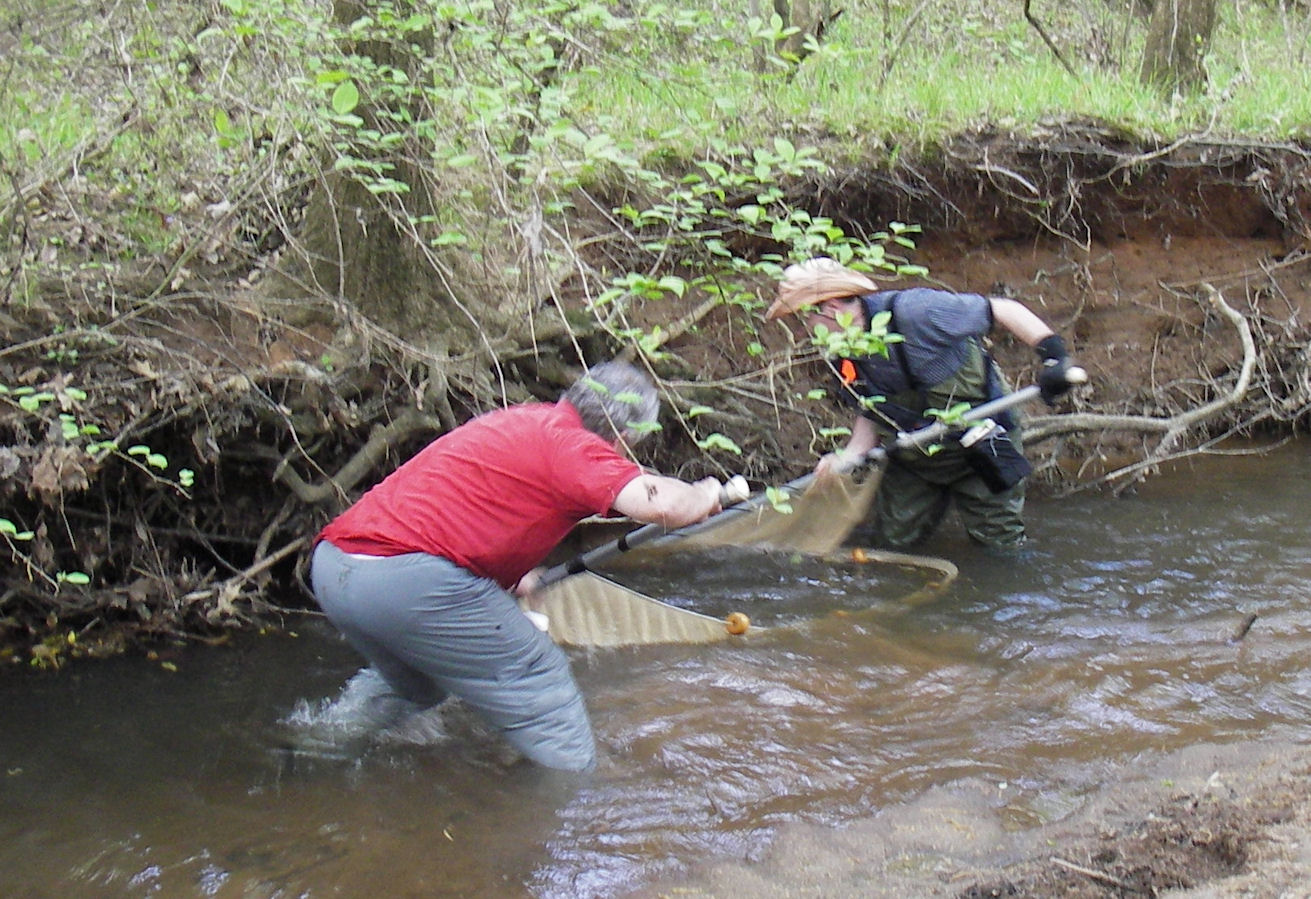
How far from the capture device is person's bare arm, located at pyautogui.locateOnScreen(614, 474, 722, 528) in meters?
3.34

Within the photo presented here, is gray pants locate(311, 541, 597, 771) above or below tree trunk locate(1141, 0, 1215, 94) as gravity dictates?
below

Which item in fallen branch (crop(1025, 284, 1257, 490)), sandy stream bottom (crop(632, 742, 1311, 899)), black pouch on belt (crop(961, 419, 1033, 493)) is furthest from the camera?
fallen branch (crop(1025, 284, 1257, 490))

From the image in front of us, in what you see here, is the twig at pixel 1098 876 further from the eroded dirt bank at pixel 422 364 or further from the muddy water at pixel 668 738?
the eroded dirt bank at pixel 422 364

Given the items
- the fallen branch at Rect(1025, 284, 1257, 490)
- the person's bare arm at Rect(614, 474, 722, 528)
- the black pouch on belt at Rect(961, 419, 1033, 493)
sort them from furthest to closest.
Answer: the fallen branch at Rect(1025, 284, 1257, 490) → the black pouch on belt at Rect(961, 419, 1033, 493) → the person's bare arm at Rect(614, 474, 722, 528)

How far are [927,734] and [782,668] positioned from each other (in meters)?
0.84

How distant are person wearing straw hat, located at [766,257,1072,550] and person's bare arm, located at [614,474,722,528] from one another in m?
1.47

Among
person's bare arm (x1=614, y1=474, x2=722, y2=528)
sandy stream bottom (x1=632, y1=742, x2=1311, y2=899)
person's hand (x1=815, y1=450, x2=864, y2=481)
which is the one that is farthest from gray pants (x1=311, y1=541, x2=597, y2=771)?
person's hand (x1=815, y1=450, x2=864, y2=481)

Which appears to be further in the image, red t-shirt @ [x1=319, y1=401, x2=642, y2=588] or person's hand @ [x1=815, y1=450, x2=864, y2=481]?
person's hand @ [x1=815, y1=450, x2=864, y2=481]

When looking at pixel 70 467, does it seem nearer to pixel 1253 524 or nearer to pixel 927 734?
pixel 927 734

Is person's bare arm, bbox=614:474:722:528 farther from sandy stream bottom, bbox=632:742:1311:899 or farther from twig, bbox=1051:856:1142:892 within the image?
twig, bbox=1051:856:1142:892

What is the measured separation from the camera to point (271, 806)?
12.3ft

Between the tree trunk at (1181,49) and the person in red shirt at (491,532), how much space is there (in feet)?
22.0

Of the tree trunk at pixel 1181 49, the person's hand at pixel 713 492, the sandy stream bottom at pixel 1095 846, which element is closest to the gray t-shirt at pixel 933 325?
the person's hand at pixel 713 492

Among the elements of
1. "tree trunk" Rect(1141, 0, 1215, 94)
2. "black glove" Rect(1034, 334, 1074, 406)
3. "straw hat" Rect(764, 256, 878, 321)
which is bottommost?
"black glove" Rect(1034, 334, 1074, 406)
